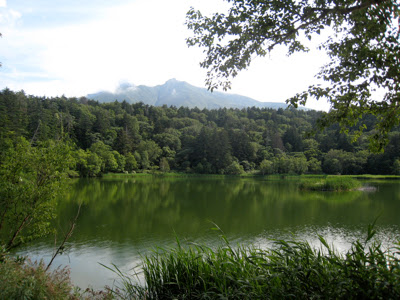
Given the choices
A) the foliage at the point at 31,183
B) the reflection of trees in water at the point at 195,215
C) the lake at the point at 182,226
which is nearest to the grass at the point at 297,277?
the lake at the point at 182,226

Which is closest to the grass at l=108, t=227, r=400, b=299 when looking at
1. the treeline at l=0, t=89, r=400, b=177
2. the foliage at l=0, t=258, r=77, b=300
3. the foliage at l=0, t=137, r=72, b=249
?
the foliage at l=0, t=258, r=77, b=300

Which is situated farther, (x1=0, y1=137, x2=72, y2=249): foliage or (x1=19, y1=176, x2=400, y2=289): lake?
(x1=19, y1=176, x2=400, y2=289): lake

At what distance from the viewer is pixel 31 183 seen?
585 cm

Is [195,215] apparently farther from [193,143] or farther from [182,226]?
[193,143]

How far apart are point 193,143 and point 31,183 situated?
60595 millimetres

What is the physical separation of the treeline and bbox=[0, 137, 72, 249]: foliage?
118 ft

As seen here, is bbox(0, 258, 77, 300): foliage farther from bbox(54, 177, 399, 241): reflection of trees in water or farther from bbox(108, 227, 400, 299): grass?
bbox(54, 177, 399, 241): reflection of trees in water

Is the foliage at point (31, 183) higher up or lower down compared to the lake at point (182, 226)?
higher up

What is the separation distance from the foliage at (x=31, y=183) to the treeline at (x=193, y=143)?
1419 inches

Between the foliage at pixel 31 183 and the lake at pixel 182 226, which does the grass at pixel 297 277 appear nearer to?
the lake at pixel 182 226

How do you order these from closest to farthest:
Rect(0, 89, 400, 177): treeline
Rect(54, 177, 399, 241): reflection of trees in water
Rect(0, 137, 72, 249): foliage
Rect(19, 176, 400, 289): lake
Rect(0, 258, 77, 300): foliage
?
Rect(0, 258, 77, 300): foliage < Rect(0, 137, 72, 249): foliage < Rect(19, 176, 400, 289): lake < Rect(54, 177, 399, 241): reflection of trees in water < Rect(0, 89, 400, 177): treeline

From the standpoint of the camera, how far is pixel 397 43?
3.51 meters

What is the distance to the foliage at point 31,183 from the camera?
5738 mm

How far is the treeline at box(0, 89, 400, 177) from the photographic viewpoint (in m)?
48.6
